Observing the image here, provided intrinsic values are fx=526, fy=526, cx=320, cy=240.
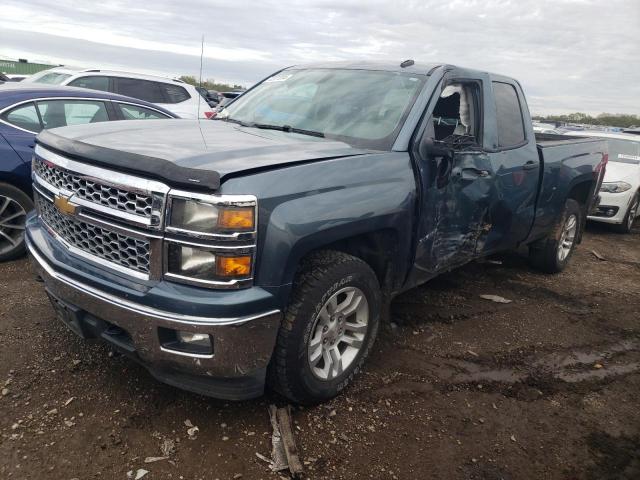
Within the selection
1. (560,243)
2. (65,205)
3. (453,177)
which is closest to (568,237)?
(560,243)

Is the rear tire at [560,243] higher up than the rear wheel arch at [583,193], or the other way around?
the rear wheel arch at [583,193]

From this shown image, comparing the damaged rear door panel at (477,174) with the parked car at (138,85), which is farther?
the parked car at (138,85)

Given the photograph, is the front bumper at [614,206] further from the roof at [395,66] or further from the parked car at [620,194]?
the roof at [395,66]

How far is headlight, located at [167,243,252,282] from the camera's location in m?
2.34

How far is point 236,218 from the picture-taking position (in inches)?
90.7

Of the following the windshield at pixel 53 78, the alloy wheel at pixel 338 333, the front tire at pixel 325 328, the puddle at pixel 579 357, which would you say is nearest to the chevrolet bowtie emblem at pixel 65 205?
the front tire at pixel 325 328

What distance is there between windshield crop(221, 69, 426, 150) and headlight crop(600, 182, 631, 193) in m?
6.47

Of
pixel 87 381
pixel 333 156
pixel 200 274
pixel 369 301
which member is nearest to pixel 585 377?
pixel 369 301

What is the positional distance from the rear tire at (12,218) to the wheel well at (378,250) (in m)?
3.16

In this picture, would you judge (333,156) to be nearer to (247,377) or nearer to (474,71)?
(247,377)

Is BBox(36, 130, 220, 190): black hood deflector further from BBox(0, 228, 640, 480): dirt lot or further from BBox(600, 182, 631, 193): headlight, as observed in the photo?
BBox(600, 182, 631, 193): headlight

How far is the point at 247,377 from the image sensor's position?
257 centimetres

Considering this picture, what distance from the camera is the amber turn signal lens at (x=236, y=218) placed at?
2.29 meters

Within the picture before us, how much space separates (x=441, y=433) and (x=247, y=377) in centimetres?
118
